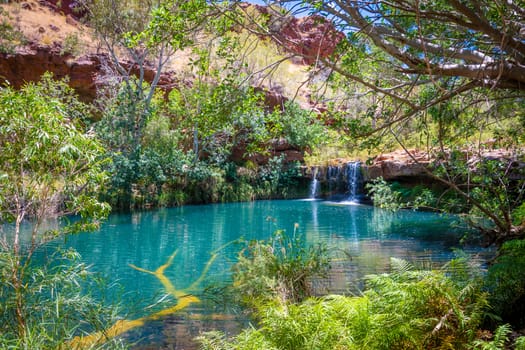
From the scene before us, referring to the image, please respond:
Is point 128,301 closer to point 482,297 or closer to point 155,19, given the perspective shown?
point 155,19

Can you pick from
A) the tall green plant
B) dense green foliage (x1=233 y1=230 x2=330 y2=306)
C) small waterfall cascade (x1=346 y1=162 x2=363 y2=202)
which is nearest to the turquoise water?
dense green foliage (x1=233 y1=230 x2=330 y2=306)

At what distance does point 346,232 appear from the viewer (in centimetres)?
1284

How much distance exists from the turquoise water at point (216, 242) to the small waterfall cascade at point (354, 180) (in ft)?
12.2

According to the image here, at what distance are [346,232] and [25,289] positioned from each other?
10279 mm

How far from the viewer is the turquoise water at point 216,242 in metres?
6.50

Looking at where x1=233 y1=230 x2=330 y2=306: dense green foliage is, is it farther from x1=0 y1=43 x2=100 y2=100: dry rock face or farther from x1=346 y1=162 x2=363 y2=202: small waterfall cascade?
x1=0 y1=43 x2=100 y2=100: dry rock face

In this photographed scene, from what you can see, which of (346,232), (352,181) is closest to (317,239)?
(346,232)

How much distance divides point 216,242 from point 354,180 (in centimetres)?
1360

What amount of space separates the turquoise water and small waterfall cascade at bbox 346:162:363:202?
3715mm

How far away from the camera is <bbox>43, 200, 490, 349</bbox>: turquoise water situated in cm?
650

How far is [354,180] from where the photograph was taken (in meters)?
23.8

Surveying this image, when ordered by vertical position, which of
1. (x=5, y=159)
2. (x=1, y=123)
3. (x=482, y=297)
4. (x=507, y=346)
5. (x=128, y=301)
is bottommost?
(x=128, y=301)

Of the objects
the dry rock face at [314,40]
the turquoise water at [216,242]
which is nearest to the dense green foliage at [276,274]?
the turquoise water at [216,242]

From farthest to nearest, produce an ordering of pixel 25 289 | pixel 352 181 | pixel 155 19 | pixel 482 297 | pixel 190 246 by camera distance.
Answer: pixel 352 181
pixel 190 246
pixel 155 19
pixel 25 289
pixel 482 297
